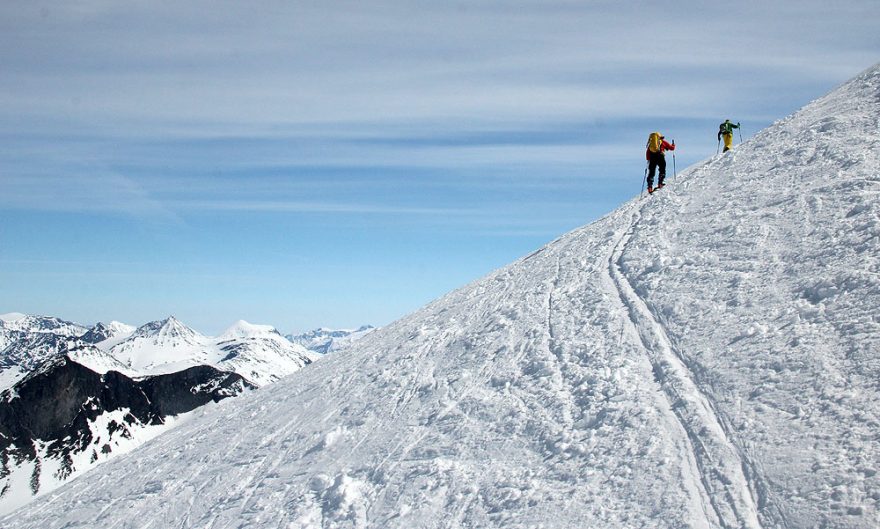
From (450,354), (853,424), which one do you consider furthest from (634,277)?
(853,424)

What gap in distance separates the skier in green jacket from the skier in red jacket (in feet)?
13.2

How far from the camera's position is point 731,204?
62.3ft

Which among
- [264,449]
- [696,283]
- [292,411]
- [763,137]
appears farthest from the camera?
[763,137]

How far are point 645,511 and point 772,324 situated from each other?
5.20 meters

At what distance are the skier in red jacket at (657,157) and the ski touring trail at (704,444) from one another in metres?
12.9

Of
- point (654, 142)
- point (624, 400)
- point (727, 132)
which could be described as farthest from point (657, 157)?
point (624, 400)

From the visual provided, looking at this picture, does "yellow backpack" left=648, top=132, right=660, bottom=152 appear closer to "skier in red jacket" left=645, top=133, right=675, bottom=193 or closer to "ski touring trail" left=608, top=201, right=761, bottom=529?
"skier in red jacket" left=645, top=133, right=675, bottom=193

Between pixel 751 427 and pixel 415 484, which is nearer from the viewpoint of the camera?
pixel 751 427

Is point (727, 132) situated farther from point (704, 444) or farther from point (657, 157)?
point (704, 444)

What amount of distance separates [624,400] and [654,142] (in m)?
16.3

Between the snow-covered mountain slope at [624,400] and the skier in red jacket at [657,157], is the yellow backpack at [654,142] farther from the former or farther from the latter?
the snow-covered mountain slope at [624,400]

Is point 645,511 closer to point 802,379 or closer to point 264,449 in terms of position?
point 802,379

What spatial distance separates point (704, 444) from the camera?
9.98 m

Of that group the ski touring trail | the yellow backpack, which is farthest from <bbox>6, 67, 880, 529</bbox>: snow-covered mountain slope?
the yellow backpack
